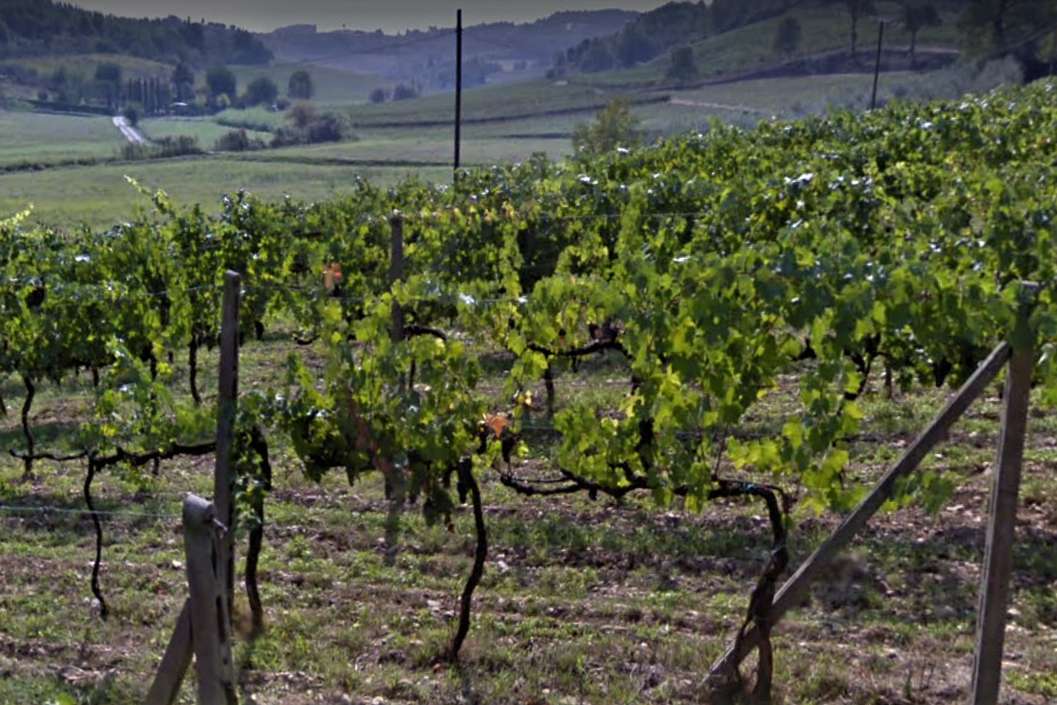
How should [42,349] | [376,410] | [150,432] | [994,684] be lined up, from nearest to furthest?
[994,684] < [376,410] < [150,432] < [42,349]

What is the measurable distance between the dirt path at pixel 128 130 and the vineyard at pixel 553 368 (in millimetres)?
92234

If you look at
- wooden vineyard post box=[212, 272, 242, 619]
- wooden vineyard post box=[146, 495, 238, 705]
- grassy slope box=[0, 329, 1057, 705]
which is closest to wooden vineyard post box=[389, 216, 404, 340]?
grassy slope box=[0, 329, 1057, 705]

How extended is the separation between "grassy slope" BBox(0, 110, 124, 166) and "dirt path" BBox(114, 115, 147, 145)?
80 cm

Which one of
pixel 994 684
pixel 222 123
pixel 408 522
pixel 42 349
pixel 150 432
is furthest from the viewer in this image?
pixel 222 123

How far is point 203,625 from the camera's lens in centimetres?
427

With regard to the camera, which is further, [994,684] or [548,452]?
[548,452]

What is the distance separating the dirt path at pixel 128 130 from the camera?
10638 centimetres

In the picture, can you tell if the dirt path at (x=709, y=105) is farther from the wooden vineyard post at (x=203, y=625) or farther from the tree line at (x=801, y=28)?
the wooden vineyard post at (x=203, y=625)

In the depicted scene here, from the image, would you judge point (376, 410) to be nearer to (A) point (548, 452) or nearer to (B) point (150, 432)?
(B) point (150, 432)

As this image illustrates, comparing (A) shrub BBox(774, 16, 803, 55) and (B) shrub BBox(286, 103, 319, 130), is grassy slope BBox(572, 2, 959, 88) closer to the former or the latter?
(A) shrub BBox(774, 16, 803, 55)

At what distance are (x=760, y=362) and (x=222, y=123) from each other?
12738cm

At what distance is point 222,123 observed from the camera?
126 m

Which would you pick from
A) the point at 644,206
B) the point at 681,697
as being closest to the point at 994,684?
the point at 681,697

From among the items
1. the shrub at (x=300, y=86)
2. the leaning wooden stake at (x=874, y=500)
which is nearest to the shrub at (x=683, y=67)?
the shrub at (x=300, y=86)
